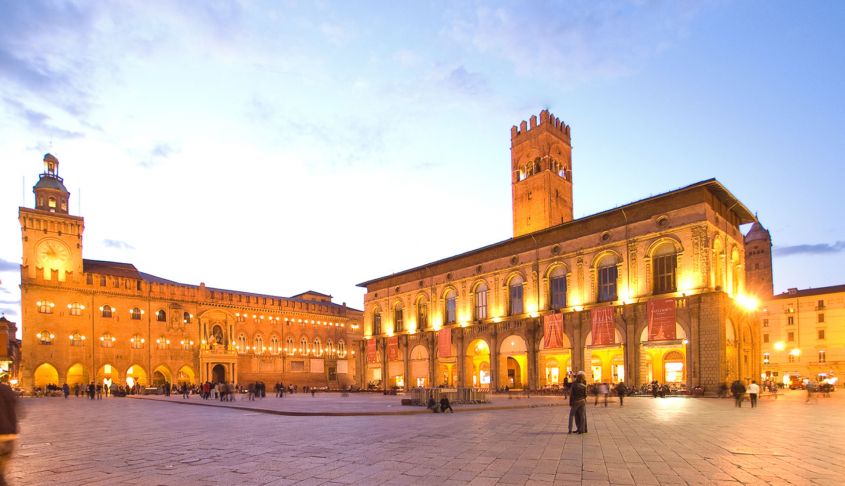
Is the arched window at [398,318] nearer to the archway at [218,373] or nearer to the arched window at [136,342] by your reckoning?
the archway at [218,373]

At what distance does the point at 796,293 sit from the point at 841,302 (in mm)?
6588

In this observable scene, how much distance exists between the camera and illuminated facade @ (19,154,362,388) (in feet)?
186

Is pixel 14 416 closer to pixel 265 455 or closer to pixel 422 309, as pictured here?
pixel 265 455

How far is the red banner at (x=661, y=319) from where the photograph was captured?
35.8 meters

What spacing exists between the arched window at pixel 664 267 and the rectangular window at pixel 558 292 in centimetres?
776

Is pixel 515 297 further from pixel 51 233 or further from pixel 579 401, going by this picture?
pixel 51 233

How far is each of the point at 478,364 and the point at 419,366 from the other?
22.4 ft

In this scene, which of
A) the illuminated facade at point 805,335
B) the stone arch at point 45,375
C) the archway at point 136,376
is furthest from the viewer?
the illuminated facade at point 805,335

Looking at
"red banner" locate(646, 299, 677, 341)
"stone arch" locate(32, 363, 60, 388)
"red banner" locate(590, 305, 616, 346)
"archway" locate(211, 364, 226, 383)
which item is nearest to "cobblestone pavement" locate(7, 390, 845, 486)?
"red banner" locate(646, 299, 677, 341)

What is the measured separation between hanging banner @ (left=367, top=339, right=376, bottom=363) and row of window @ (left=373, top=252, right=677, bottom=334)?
1.54 m

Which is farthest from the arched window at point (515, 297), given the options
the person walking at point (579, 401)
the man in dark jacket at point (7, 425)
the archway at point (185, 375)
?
the man in dark jacket at point (7, 425)

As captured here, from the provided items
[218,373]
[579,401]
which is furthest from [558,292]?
[218,373]

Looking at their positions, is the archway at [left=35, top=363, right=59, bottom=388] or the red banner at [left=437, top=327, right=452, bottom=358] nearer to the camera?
the red banner at [left=437, top=327, right=452, bottom=358]

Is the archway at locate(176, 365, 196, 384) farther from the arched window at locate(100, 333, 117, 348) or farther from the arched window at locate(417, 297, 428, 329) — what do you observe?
the arched window at locate(417, 297, 428, 329)
